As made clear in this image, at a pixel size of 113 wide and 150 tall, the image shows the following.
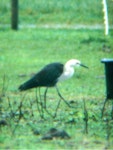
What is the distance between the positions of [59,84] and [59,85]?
134 millimetres

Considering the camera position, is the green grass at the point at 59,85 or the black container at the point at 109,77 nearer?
the green grass at the point at 59,85

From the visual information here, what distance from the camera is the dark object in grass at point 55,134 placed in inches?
368

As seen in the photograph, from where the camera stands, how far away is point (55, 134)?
938 centimetres

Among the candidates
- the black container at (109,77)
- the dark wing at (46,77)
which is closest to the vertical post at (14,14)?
the dark wing at (46,77)

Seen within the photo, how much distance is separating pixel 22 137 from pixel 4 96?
380cm

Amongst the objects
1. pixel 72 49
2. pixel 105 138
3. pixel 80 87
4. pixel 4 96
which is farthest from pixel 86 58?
pixel 105 138

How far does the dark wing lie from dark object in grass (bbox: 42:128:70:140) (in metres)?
3.42

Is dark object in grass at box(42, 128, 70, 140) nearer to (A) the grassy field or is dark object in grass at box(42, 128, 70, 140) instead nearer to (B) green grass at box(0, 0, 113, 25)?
(A) the grassy field

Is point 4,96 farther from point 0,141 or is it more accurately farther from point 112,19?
point 112,19

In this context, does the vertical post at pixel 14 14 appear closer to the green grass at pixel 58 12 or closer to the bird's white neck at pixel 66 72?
the green grass at pixel 58 12

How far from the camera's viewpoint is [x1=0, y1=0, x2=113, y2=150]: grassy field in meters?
9.68

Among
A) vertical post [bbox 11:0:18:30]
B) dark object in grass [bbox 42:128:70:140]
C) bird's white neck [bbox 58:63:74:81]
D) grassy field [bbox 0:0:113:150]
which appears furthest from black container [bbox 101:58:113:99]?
vertical post [bbox 11:0:18:30]

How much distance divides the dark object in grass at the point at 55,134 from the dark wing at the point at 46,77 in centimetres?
342

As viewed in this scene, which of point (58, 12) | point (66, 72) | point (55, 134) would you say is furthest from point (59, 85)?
point (58, 12)
